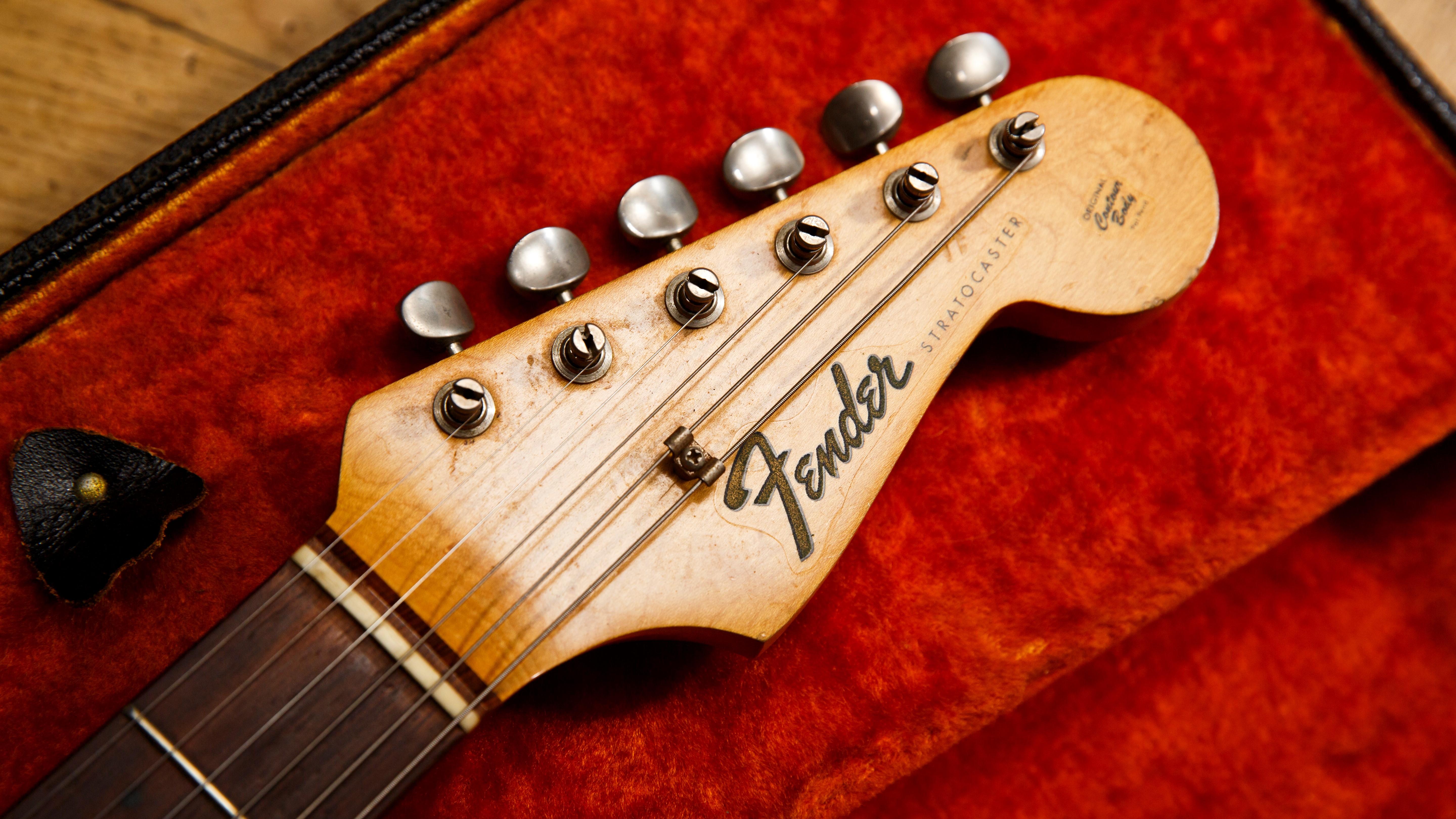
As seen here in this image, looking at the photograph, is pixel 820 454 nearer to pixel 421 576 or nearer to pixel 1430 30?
pixel 421 576

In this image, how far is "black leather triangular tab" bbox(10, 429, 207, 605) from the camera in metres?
0.60

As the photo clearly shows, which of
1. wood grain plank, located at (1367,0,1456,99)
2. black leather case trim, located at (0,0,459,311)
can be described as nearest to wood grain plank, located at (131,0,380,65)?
black leather case trim, located at (0,0,459,311)

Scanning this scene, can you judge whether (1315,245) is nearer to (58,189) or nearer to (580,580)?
(580,580)

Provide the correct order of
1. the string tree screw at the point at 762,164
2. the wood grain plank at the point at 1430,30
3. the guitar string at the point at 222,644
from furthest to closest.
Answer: the wood grain plank at the point at 1430,30
the string tree screw at the point at 762,164
the guitar string at the point at 222,644

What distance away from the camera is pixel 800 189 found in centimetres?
82

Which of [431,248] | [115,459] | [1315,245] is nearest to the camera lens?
[115,459]

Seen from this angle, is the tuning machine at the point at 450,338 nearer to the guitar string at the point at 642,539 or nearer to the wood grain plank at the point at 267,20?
the guitar string at the point at 642,539

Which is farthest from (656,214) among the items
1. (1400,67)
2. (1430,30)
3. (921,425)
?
(1430,30)

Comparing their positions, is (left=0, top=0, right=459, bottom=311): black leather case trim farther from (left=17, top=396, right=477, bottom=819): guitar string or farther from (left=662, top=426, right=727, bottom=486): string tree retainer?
(left=662, top=426, right=727, bottom=486): string tree retainer

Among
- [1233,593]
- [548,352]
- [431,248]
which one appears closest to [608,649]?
[548,352]

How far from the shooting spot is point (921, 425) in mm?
780

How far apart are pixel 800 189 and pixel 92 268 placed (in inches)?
25.0

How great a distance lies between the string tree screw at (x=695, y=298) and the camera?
0.58 meters

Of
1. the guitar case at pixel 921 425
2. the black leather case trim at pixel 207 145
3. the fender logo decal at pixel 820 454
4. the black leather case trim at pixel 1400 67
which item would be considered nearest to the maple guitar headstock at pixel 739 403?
the fender logo decal at pixel 820 454
